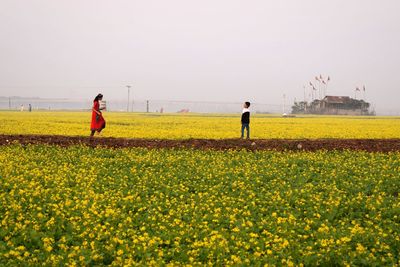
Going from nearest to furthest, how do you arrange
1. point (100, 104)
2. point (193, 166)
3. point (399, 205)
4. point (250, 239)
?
point (250, 239)
point (399, 205)
point (193, 166)
point (100, 104)

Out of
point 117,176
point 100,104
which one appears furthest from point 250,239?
point 100,104

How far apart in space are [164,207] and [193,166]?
522 cm

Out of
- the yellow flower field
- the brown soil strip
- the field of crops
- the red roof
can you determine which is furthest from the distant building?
the yellow flower field

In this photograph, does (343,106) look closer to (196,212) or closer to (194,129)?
(194,129)

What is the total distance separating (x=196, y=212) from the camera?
10.7 m

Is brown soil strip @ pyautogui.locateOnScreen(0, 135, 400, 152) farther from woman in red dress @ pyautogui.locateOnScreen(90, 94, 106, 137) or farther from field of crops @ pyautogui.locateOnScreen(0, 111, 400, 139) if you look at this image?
field of crops @ pyautogui.locateOnScreen(0, 111, 400, 139)

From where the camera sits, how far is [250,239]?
8805 mm

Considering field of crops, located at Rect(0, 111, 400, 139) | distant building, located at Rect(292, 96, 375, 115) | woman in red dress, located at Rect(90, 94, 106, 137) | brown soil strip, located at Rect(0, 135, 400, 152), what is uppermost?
distant building, located at Rect(292, 96, 375, 115)

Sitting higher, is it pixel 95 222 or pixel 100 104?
pixel 100 104

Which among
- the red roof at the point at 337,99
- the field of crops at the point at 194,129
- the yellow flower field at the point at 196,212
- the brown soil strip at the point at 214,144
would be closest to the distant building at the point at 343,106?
the red roof at the point at 337,99

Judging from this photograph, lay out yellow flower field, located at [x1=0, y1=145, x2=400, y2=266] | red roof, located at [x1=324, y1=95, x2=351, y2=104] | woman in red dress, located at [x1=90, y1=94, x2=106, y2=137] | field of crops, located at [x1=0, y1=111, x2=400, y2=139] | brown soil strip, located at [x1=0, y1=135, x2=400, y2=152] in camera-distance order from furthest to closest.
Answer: red roof, located at [x1=324, y1=95, x2=351, y2=104] → field of crops, located at [x1=0, y1=111, x2=400, y2=139] → woman in red dress, located at [x1=90, y1=94, x2=106, y2=137] → brown soil strip, located at [x1=0, y1=135, x2=400, y2=152] → yellow flower field, located at [x1=0, y1=145, x2=400, y2=266]

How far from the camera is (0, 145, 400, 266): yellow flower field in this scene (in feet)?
27.0

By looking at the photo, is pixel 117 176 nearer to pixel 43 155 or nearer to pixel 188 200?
pixel 188 200

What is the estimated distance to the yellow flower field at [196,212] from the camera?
8227 millimetres
